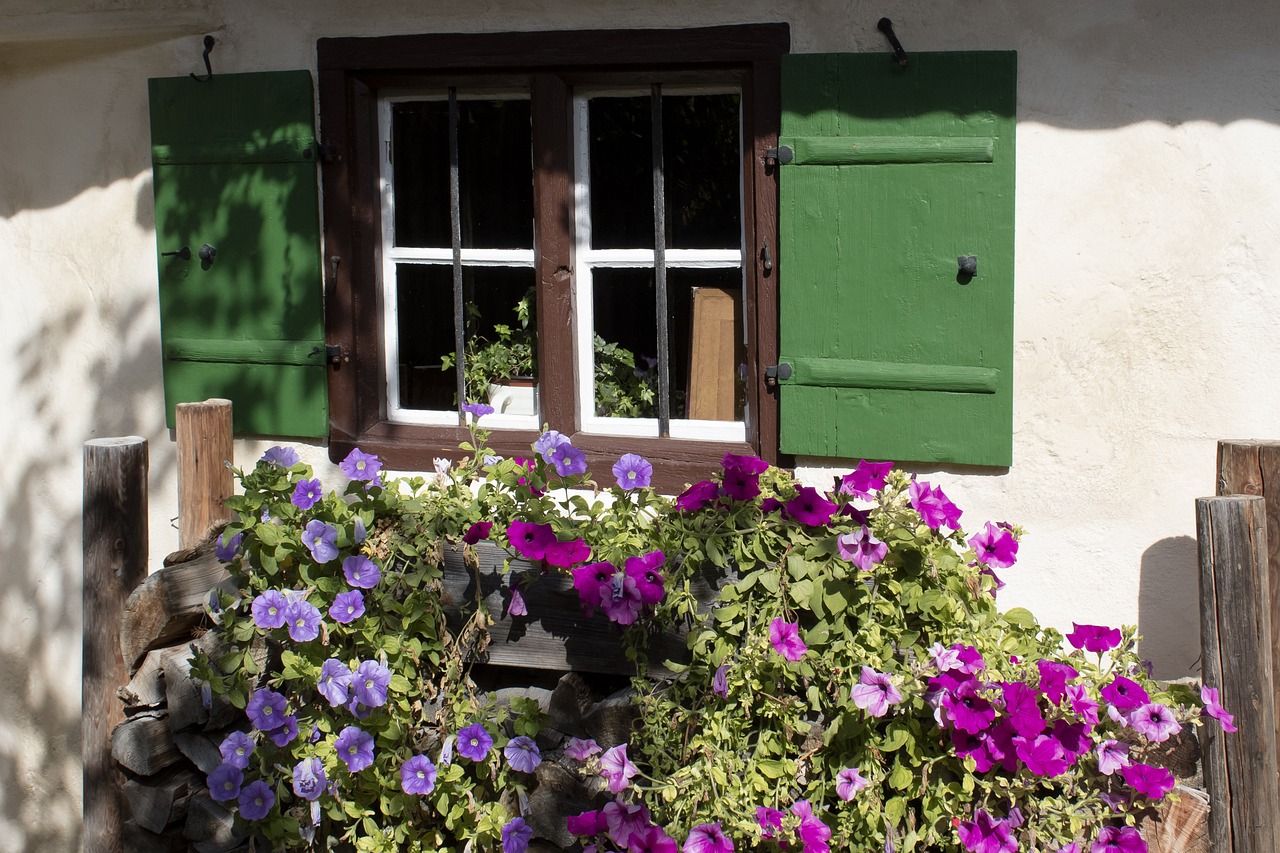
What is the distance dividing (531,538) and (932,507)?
856 mm

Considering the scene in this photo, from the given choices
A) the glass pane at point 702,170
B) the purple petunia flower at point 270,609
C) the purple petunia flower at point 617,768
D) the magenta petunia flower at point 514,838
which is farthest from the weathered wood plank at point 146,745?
the glass pane at point 702,170

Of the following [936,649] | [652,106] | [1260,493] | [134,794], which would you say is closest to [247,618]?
[134,794]

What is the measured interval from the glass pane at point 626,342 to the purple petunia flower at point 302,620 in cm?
131

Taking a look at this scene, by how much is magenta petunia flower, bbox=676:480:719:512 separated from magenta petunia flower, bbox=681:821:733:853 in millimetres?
661

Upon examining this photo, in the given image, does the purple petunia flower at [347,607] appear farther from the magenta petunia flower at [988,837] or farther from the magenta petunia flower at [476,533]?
the magenta petunia flower at [988,837]

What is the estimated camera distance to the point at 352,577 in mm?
2770

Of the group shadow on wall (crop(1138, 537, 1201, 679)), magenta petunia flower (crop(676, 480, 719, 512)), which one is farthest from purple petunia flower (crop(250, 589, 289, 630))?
shadow on wall (crop(1138, 537, 1201, 679))

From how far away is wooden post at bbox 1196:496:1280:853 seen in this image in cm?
279

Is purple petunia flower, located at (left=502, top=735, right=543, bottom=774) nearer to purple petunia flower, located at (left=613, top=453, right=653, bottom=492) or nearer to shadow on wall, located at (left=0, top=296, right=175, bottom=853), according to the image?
purple petunia flower, located at (left=613, top=453, right=653, bottom=492)

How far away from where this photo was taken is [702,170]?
12.0 ft

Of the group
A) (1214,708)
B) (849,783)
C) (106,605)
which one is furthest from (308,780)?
(1214,708)

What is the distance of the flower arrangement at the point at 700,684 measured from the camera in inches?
97.5

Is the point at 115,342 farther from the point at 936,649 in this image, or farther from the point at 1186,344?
the point at 1186,344

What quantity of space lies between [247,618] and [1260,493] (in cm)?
237
